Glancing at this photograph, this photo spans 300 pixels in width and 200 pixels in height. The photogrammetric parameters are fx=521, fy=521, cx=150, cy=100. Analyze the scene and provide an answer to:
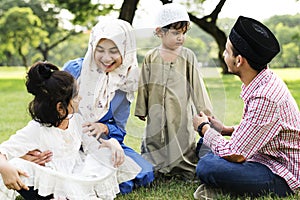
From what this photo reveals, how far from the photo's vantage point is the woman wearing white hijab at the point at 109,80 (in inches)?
112

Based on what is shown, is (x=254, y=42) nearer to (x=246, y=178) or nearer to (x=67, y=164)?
(x=246, y=178)

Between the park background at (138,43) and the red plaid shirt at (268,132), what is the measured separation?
25 centimetres

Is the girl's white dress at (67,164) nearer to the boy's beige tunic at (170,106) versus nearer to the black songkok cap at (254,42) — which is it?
the boy's beige tunic at (170,106)

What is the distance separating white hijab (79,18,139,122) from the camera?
9.30ft

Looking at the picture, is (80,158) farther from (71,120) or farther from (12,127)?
(12,127)

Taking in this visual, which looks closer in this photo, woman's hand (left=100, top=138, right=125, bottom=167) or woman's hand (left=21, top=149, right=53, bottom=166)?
woman's hand (left=21, top=149, right=53, bottom=166)

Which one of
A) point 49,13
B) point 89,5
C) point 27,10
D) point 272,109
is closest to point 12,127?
point 272,109

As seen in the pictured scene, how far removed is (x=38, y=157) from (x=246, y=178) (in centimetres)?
107

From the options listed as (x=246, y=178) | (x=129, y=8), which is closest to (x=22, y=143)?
(x=246, y=178)

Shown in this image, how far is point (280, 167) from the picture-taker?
273 centimetres

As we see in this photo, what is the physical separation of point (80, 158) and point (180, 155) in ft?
2.32

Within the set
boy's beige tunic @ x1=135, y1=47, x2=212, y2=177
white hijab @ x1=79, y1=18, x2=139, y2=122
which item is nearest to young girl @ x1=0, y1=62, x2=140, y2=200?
white hijab @ x1=79, y1=18, x2=139, y2=122

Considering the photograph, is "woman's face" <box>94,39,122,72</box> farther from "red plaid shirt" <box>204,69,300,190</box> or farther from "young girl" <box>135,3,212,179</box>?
"red plaid shirt" <box>204,69,300,190</box>

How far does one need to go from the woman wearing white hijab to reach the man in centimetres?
50
